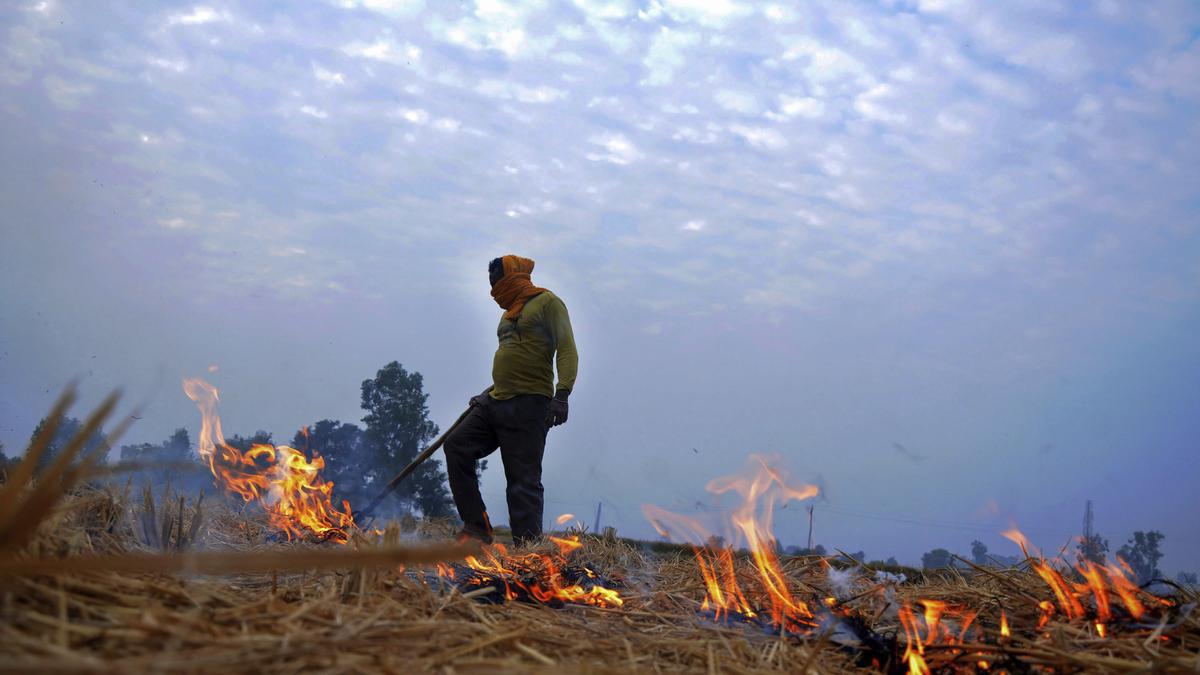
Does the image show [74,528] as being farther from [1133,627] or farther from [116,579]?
[1133,627]

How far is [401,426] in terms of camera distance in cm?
1561

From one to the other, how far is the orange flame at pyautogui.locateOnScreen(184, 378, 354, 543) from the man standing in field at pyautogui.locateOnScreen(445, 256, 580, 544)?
94 centimetres

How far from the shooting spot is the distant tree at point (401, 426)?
15117 mm

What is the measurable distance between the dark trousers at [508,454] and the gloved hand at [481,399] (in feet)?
0.08

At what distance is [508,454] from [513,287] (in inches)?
54.8

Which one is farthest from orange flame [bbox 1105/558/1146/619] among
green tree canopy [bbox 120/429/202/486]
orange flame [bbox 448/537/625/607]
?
green tree canopy [bbox 120/429/202/486]

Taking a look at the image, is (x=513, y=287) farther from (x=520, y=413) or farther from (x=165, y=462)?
(x=165, y=462)

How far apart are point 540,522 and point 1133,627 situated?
403 cm

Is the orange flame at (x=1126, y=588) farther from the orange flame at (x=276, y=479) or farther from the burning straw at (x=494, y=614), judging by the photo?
the orange flame at (x=276, y=479)

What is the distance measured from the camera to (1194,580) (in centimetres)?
300

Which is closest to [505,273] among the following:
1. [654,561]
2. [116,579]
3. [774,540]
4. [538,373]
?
[538,373]

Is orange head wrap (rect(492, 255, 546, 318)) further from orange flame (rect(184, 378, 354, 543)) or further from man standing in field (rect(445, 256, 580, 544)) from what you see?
orange flame (rect(184, 378, 354, 543))

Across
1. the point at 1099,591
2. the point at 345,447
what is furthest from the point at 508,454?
the point at 345,447

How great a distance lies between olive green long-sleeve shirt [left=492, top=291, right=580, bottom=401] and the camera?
595cm
